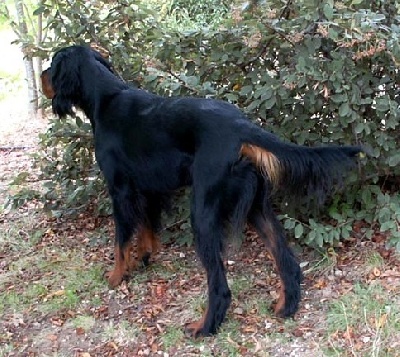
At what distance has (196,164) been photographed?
2941 mm

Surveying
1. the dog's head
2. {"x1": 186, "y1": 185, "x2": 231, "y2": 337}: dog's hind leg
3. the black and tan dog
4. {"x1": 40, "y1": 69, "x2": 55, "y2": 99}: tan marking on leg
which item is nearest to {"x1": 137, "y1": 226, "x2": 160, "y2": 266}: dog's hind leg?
the black and tan dog

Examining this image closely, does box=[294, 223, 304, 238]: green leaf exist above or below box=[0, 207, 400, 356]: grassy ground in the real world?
above

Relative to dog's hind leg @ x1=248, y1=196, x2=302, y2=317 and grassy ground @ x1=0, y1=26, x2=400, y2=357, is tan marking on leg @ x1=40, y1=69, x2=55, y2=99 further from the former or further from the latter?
dog's hind leg @ x1=248, y1=196, x2=302, y2=317

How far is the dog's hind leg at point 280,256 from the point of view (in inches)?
124

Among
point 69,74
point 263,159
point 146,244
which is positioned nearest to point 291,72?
point 263,159

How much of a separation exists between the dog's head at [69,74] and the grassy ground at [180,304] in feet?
3.69

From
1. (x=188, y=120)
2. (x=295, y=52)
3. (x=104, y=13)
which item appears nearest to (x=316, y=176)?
(x=188, y=120)

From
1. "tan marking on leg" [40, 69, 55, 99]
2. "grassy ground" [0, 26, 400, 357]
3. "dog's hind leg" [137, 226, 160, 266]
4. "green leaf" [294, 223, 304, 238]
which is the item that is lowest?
"grassy ground" [0, 26, 400, 357]

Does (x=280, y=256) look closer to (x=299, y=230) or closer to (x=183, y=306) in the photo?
(x=299, y=230)

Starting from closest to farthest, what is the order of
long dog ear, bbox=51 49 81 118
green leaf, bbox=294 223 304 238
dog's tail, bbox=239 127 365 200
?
dog's tail, bbox=239 127 365 200
green leaf, bbox=294 223 304 238
long dog ear, bbox=51 49 81 118

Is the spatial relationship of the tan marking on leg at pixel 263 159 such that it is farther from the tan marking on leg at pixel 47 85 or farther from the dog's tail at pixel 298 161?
the tan marking on leg at pixel 47 85

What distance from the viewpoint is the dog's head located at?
11.4ft

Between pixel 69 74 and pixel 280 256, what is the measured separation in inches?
65.5

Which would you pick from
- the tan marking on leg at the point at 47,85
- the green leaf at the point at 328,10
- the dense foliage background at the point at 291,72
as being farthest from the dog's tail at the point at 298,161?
the tan marking on leg at the point at 47,85
